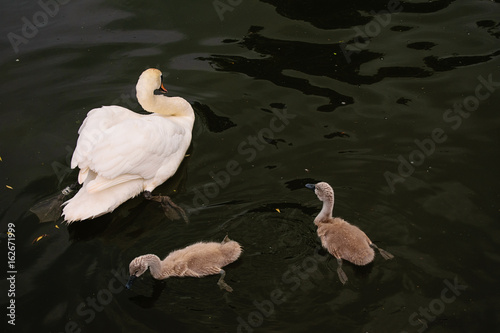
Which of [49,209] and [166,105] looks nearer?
[49,209]

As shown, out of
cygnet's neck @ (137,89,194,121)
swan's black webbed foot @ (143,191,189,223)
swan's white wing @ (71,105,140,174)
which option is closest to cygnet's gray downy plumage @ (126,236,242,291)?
swan's black webbed foot @ (143,191,189,223)

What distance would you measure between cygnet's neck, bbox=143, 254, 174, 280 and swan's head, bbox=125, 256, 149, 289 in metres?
0.04

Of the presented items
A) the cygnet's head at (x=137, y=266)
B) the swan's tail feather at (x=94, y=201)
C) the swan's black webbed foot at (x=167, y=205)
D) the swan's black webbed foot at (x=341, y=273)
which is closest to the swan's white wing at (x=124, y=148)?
the swan's tail feather at (x=94, y=201)

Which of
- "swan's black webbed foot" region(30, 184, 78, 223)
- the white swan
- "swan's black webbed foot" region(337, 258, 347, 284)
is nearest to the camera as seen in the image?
"swan's black webbed foot" region(337, 258, 347, 284)

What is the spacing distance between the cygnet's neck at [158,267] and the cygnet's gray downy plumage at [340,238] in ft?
5.18

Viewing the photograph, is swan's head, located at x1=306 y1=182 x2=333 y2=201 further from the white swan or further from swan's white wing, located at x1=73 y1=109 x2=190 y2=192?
swan's white wing, located at x1=73 y1=109 x2=190 y2=192

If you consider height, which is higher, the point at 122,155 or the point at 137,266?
the point at 122,155

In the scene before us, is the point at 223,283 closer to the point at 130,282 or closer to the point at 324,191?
the point at 130,282

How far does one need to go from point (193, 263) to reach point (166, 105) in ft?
9.39

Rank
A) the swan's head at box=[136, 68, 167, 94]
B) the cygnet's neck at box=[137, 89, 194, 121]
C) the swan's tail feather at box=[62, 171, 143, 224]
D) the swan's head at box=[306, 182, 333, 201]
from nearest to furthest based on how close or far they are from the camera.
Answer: the swan's head at box=[306, 182, 333, 201] → the swan's tail feather at box=[62, 171, 143, 224] → the swan's head at box=[136, 68, 167, 94] → the cygnet's neck at box=[137, 89, 194, 121]

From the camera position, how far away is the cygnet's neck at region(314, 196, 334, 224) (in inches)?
242

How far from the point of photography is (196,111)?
8539mm

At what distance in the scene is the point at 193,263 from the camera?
586 centimetres

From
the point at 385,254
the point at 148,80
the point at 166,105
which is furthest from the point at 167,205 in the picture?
the point at 385,254
